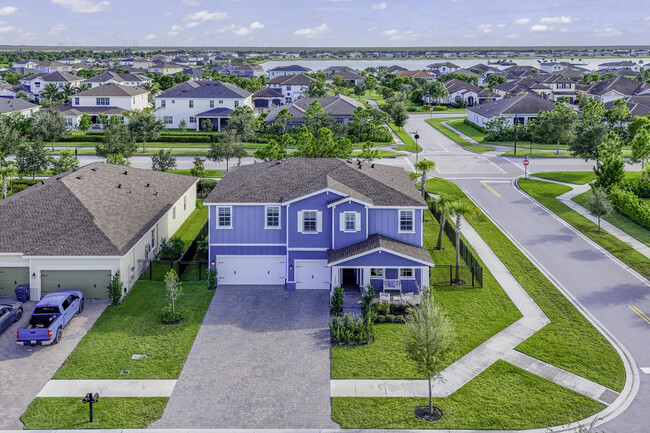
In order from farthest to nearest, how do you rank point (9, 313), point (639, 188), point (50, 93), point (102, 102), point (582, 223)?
point (50, 93)
point (102, 102)
point (639, 188)
point (582, 223)
point (9, 313)

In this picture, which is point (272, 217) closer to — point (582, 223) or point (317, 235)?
point (317, 235)

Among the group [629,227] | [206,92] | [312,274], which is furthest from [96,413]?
[206,92]

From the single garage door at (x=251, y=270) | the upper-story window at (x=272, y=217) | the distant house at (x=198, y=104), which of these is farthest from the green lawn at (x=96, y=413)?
the distant house at (x=198, y=104)

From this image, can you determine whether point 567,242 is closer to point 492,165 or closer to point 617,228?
point 617,228

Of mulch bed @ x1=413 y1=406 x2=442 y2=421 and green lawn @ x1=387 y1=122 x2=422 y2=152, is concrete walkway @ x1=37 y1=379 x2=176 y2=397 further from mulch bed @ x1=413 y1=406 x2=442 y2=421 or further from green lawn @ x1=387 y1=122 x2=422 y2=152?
green lawn @ x1=387 y1=122 x2=422 y2=152

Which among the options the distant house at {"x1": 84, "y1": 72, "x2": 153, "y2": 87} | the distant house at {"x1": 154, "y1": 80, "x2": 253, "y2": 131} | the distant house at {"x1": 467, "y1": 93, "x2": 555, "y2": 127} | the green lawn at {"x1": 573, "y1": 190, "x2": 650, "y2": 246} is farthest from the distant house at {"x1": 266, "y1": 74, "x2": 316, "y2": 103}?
the green lawn at {"x1": 573, "y1": 190, "x2": 650, "y2": 246}

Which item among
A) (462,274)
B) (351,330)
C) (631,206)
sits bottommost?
(351,330)

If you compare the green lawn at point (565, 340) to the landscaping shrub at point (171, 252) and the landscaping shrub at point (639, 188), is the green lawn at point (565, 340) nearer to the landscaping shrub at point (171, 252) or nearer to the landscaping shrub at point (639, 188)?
the landscaping shrub at point (639, 188)
